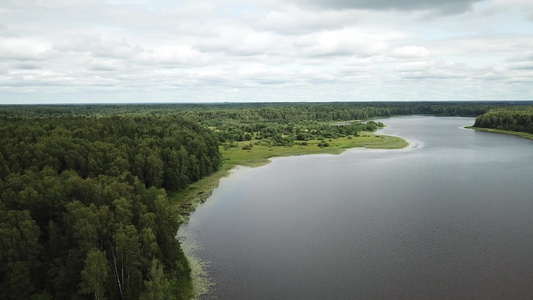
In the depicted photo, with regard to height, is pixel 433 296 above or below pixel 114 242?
below

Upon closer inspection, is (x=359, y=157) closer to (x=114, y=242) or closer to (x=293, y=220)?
(x=293, y=220)

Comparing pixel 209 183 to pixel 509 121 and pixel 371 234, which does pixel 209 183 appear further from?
pixel 509 121

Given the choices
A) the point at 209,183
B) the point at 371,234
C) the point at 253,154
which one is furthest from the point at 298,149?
the point at 371,234

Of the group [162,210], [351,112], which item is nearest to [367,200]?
[162,210]

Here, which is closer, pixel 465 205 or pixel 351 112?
pixel 465 205

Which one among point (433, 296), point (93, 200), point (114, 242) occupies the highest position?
point (93, 200)

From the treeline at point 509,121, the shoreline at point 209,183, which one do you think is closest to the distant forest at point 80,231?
the shoreline at point 209,183
